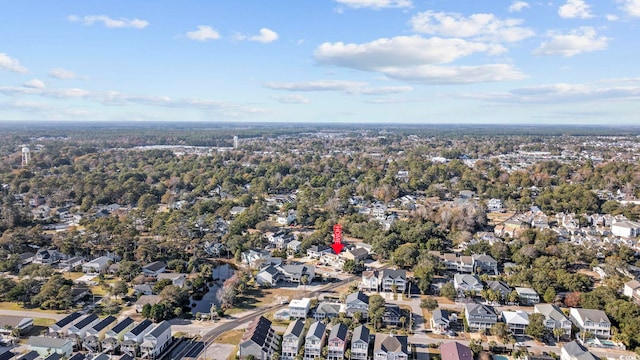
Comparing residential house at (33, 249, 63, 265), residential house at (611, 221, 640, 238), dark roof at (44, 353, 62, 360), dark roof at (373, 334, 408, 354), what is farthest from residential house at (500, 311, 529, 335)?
residential house at (33, 249, 63, 265)

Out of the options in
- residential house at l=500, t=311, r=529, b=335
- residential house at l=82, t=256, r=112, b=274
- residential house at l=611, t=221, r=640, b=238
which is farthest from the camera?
residential house at l=611, t=221, r=640, b=238

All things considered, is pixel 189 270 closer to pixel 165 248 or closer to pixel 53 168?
pixel 165 248

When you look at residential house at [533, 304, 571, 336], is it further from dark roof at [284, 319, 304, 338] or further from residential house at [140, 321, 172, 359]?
residential house at [140, 321, 172, 359]

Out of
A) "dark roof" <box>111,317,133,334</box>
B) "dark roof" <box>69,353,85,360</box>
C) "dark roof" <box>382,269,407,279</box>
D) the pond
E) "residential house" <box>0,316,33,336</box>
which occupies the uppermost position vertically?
"dark roof" <box>382,269,407,279</box>

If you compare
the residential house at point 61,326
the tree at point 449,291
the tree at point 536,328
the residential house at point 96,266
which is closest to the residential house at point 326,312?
the tree at point 449,291

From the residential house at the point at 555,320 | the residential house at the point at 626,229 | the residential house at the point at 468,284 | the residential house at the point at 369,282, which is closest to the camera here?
the residential house at the point at 555,320

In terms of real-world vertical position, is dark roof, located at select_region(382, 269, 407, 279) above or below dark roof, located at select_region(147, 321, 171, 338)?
above

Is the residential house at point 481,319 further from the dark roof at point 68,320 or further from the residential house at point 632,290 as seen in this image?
the dark roof at point 68,320
